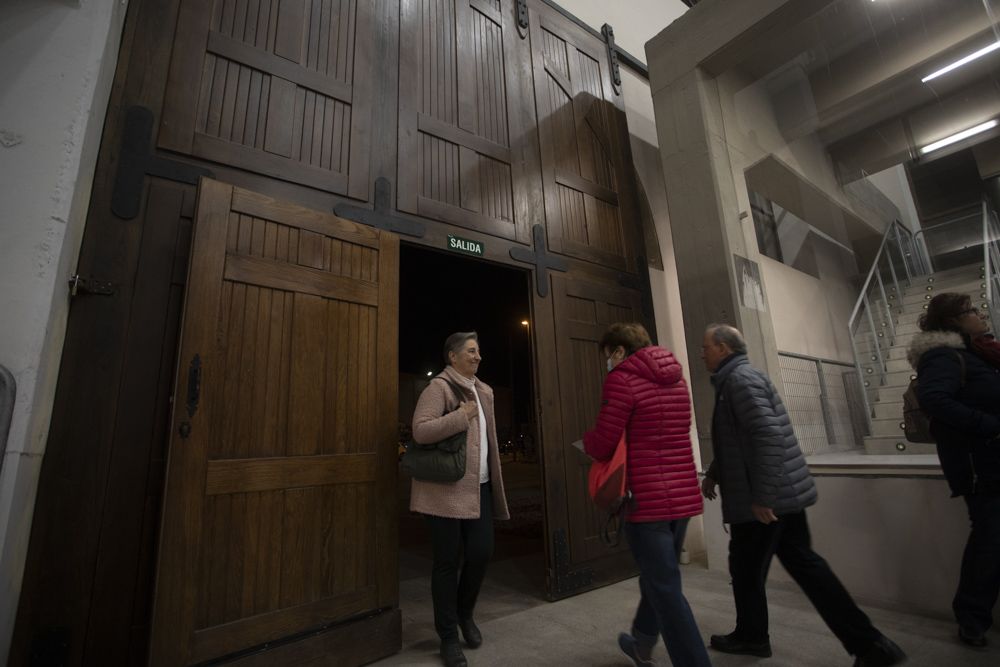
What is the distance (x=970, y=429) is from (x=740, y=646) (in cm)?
158

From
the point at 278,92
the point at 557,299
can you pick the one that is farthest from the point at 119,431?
the point at 557,299

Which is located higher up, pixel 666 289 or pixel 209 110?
pixel 209 110

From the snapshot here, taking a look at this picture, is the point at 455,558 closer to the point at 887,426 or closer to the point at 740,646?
the point at 740,646

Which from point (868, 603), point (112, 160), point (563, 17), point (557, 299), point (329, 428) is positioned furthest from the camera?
point (563, 17)

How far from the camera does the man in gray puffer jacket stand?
212cm

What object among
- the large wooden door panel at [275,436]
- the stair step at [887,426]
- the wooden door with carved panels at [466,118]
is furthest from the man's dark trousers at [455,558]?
the stair step at [887,426]

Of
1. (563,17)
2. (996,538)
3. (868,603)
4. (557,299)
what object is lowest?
(868,603)

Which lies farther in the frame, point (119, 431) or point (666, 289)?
point (666, 289)

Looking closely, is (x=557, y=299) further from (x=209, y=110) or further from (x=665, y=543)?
(x=209, y=110)

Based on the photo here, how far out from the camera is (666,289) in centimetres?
554

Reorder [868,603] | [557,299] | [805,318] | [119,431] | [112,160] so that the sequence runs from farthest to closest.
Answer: [805,318] < [557,299] < [868,603] < [112,160] < [119,431]

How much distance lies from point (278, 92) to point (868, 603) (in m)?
5.22

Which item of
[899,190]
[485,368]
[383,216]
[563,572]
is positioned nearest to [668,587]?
[563,572]

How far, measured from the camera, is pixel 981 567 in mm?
2383
